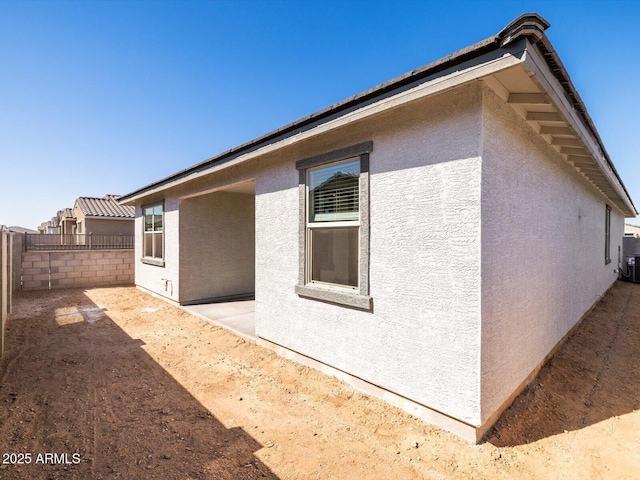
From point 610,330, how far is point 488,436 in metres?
6.04

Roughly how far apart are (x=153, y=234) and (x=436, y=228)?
9.74 m

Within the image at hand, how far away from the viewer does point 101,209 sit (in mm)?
18828

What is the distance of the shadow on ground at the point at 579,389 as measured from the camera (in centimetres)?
305

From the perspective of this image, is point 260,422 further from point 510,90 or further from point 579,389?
point 510,90

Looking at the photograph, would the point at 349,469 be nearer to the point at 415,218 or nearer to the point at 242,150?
the point at 415,218

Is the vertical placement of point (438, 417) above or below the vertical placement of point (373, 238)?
below

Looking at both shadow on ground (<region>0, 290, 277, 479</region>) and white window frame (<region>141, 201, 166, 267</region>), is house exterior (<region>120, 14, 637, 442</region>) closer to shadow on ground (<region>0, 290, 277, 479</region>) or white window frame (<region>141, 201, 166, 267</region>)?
shadow on ground (<region>0, 290, 277, 479</region>)

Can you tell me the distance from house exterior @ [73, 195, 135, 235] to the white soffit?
20273 millimetres

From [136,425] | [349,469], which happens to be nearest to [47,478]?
[136,425]

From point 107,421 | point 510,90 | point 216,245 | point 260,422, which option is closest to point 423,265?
point 510,90

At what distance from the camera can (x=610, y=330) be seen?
21.1 ft

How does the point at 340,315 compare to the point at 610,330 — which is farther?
the point at 610,330

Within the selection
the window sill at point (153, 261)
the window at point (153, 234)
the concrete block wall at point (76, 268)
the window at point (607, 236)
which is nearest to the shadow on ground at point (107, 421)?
the window sill at point (153, 261)

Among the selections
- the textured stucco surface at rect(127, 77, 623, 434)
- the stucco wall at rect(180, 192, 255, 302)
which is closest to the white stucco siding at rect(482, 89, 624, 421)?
the textured stucco surface at rect(127, 77, 623, 434)
